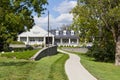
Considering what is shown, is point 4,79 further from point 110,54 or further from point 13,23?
point 110,54

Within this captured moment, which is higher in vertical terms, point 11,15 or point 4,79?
point 11,15

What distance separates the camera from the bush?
137 feet

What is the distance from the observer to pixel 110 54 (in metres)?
42.5

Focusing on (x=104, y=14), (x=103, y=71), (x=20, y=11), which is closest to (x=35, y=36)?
(x=104, y=14)

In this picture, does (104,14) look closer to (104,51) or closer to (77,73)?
(104,51)

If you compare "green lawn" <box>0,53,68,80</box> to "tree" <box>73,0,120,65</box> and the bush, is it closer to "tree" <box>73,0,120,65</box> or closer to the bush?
"tree" <box>73,0,120,65</box>

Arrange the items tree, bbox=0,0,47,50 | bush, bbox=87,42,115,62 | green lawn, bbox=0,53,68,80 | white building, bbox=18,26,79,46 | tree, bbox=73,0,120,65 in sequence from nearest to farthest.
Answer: green lawn, bbox=0,53,68,80
tree, bbox=0,0,47,50
tree, bbox=73,0,120,65
bush, bbox=87,42,115,62
white building, bbox=18,26,79,46

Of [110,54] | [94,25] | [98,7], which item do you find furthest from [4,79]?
[110,54]

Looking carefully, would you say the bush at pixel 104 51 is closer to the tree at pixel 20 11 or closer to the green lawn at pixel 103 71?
the green lawn at pixel 103 71

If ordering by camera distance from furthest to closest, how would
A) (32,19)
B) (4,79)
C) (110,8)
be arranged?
1. (110,8)
2. (32,19)
3. (4,79)

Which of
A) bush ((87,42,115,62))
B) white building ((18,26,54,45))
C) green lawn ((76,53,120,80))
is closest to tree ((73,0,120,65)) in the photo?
bush ((87,42,115,62))

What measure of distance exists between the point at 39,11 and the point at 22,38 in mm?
77552

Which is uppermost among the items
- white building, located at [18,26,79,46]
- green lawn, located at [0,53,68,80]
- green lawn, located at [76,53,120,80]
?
white building, located at [18,26,79,46]

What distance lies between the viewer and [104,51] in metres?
41.8
